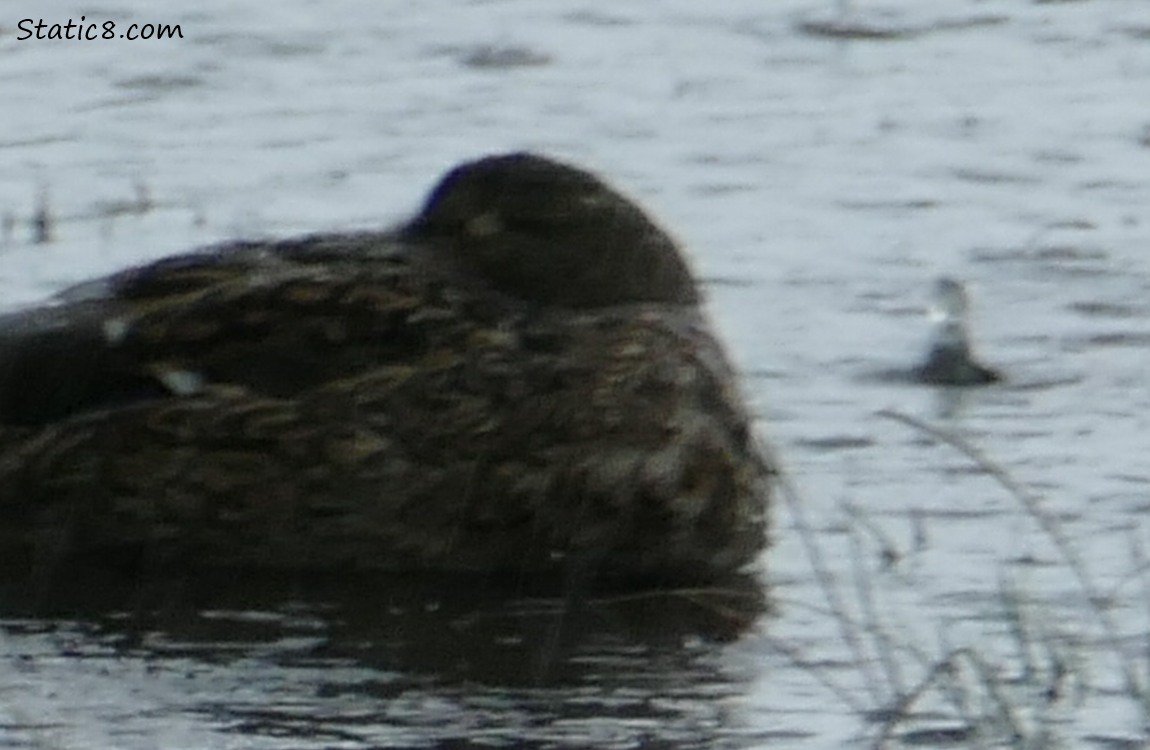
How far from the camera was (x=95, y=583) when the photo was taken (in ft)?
25.5

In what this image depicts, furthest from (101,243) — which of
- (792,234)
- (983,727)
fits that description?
(983,727)

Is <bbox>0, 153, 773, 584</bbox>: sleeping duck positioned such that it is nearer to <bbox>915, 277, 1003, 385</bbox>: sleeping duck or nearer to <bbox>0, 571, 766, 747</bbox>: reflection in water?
<bbox>0, 571, 766, 747</bbox>: reflection in water

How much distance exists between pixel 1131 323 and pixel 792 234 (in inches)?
45.9

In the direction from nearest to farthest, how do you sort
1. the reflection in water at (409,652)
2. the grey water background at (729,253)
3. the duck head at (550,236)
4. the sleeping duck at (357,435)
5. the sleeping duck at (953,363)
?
the reflection in water at (409,652) → the grey water background at (729,253) → the sleeping duck at (357,435) → the duck head at (550,236) → the sleeping duck at (953,363)

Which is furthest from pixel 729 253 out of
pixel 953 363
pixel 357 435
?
pixel 357 435

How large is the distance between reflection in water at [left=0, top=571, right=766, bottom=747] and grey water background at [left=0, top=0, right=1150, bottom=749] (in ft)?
0.04

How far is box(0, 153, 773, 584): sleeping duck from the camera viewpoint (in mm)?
7879

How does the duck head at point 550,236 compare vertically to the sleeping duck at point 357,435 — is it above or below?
above

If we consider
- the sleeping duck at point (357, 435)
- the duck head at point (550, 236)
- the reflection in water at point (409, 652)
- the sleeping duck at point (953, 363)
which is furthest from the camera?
the sleeping duck at point (953, 363)

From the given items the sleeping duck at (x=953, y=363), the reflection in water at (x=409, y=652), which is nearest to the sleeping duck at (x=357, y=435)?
the reflection in water at (x=409, y=652)

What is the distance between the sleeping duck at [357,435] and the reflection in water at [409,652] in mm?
130

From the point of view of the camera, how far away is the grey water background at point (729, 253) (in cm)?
691

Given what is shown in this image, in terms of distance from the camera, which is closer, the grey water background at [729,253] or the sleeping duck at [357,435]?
the grey water background at [729,253]

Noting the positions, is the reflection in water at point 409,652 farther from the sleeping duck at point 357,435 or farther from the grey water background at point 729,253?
the sleeping duck at point 357,435
